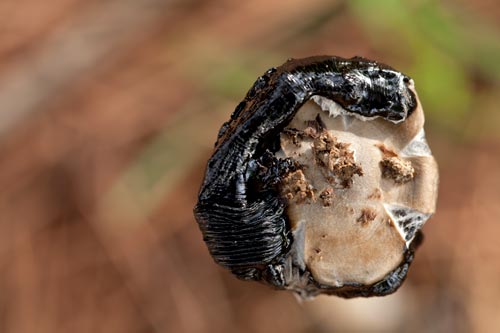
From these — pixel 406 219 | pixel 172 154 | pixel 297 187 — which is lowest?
pixel 406 219

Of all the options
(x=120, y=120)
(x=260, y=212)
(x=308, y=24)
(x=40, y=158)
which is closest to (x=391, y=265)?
(x=260, y=212)

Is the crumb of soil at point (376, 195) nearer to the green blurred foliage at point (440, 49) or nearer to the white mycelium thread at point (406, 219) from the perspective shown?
the white mycelium thread at point (406, 219)

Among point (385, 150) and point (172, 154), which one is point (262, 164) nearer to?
point (385, 150)

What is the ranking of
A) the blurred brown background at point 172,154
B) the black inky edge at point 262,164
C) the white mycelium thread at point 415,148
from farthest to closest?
the blurred brown background at point 172,154 < the white mycelium thread at point 415,148 < the black inky edge at point 262,164

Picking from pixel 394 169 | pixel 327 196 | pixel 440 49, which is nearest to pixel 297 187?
pixel 327 196

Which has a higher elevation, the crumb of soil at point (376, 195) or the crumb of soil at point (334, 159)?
the crumb of soil at point (334, 159)

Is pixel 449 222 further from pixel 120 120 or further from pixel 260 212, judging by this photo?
pixel 260 212

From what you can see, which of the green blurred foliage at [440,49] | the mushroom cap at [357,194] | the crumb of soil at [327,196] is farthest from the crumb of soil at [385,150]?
the green blurred foliage at [440,49]
